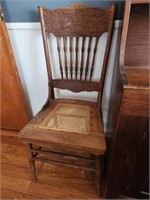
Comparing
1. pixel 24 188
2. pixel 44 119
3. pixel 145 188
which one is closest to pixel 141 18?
pixel 44 119

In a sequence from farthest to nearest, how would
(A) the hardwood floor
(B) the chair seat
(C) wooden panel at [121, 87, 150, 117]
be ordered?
(A) the hardwood floor
(B) the chair seat
(C) wooden panel at [121, 87, 150, 117]

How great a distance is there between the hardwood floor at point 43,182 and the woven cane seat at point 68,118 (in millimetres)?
440

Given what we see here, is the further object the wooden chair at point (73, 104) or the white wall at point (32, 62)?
the white wall at point (32, 62)

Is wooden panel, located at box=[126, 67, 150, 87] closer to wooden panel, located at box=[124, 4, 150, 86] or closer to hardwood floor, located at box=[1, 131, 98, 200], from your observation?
wooden panel, located at box=[124, 4, 150, 86]

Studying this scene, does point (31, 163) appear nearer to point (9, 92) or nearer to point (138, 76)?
point (9, 92)

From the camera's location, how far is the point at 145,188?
0.80 meters

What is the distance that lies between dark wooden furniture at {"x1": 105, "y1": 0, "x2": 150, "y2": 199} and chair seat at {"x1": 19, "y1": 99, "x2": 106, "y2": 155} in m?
0.09

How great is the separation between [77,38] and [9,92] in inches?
24.1

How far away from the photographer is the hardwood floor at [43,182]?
97 centimetres

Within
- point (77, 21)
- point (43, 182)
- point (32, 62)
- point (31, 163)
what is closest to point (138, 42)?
point (77, 21)

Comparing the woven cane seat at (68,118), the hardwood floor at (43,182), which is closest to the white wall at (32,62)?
the woven cane seat at (68,118)

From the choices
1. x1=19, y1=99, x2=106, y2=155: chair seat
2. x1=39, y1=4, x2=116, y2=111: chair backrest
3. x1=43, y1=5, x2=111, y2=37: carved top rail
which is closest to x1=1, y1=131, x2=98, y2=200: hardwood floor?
x1=19, y1=99, x2=106, y2=155: chair seat

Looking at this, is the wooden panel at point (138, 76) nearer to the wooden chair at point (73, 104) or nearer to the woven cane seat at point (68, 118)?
the wooden chair at point (73, 104)

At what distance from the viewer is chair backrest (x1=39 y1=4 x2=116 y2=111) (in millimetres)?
861
